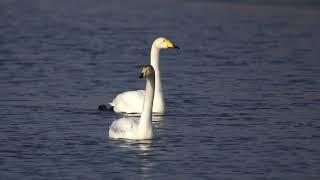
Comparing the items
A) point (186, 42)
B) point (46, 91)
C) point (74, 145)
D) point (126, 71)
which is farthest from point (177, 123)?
point (186, 42)

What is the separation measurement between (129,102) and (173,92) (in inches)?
106

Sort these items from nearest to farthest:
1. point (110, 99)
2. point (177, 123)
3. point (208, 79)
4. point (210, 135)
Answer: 1. point (210, 135)
2. point (177, 123)
3. point (110, 99)
4. point (208, 79)

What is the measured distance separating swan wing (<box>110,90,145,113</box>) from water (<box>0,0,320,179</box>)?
22cm

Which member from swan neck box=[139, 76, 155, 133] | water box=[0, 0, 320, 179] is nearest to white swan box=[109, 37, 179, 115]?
Result: water box=[0, 0, 320, 179]

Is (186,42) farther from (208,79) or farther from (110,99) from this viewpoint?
(110,99)

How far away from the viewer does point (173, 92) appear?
22.9 m

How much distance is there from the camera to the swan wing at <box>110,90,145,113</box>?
20312 millimetres

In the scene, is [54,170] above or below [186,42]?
below

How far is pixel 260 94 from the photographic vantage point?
73.4ft

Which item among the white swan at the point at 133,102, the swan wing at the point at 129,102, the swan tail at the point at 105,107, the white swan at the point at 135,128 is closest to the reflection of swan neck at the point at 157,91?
the white swan at the point at 133,102

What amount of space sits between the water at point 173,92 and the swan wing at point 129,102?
0.73 ft

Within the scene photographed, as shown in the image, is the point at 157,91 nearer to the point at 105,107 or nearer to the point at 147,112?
the point at 105,107

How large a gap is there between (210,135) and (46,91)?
5.52 m

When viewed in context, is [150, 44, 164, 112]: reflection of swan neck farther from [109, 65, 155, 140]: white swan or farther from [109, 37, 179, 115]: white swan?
[109, 65, 155, 140]: white swan
